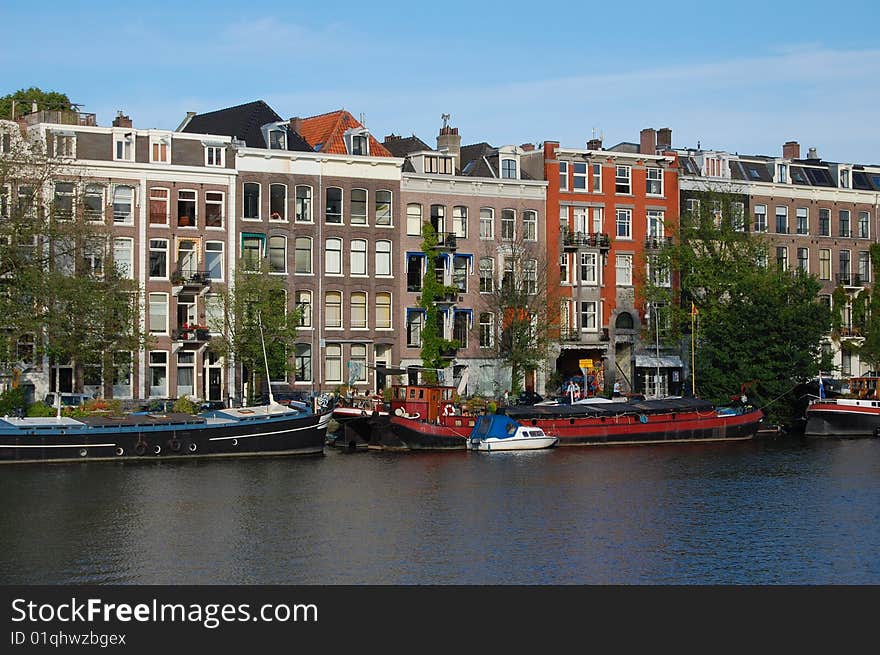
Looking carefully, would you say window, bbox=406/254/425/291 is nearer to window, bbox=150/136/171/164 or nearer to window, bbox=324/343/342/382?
window, bbox=324/343/342/382

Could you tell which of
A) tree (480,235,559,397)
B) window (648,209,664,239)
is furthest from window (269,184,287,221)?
window (648,209,664,239)

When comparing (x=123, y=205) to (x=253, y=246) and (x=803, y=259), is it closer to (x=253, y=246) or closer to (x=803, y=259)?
(x=253, y=246)

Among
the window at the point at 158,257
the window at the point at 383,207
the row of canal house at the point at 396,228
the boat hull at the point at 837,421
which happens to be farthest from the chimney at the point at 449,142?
the boat hull at the point at 837,421

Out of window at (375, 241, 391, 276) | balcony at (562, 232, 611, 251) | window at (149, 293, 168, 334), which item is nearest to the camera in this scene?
window at (149, 293, 168, 334)

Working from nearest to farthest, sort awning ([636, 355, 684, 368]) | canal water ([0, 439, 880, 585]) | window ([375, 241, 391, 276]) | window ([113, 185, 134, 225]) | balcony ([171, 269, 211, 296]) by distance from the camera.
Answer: canal water ([0, 439, 880, 585]), window ([113, 185, 134, 225]), balcony ([171, 269, 211, 296]), window ([375, 241, 391, 276]), awning ([636, 355, 684, 368])

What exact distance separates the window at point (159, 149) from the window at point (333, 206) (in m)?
9.77

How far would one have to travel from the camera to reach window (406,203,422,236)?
295ft

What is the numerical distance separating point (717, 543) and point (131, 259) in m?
45.0

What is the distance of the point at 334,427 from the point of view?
78.1 meters

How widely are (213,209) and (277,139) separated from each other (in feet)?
19.1

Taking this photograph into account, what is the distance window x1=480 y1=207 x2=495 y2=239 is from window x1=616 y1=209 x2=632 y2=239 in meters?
9.21

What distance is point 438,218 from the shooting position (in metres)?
91.2

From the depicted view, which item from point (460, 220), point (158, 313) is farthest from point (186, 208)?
point (460, 220)
